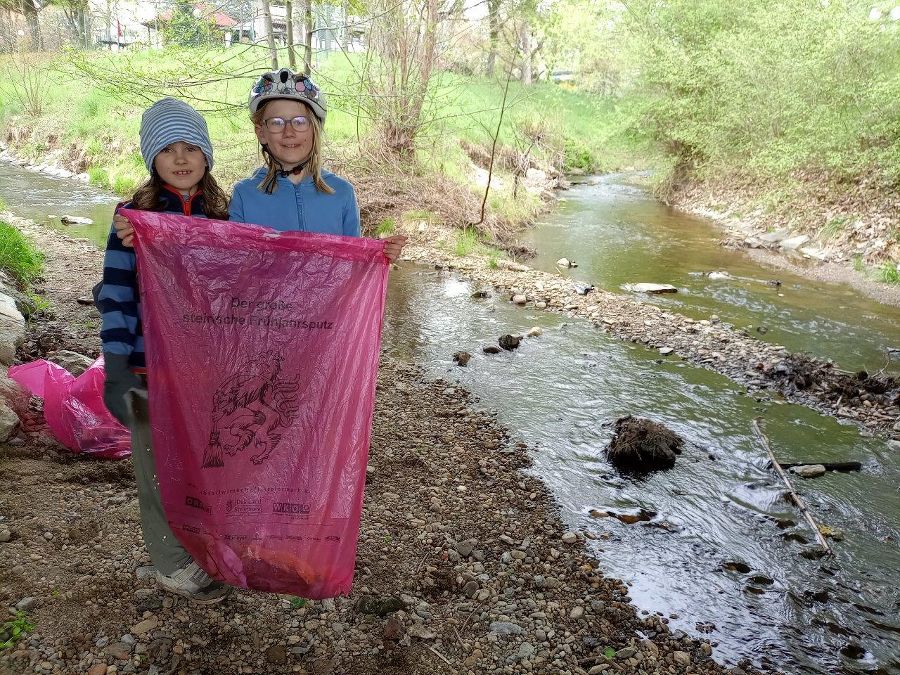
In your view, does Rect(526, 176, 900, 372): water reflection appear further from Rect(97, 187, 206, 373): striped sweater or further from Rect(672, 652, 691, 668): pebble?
Rect(97, 187, 206, 373): striped sweater

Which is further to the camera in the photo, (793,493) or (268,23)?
(268,23)

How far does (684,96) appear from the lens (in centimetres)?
1639

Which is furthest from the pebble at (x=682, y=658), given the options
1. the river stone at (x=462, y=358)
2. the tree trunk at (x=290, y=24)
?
the tree trunk at (x=290, y=24)

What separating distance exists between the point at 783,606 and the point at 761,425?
216 centimetres

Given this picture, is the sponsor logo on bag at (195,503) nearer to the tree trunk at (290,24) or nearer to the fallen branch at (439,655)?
the fallen branch at (439,655)

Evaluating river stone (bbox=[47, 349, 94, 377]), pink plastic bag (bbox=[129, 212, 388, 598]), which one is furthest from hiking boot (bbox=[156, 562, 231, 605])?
river stone (bbox=[47, 349, 94, 377])

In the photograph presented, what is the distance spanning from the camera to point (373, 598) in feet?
8.45

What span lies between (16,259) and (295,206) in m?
5.57

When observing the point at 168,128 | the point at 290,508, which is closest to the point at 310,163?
the point at 168,128

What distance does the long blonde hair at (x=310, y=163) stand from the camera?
2193mm

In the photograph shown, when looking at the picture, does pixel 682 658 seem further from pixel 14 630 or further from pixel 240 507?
pixel 14 630

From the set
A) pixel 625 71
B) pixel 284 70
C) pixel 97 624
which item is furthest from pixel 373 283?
pixel 625 71

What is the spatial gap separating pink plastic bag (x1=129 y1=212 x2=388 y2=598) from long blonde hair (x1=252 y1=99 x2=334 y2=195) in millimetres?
285

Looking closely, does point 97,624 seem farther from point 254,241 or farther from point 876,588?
point 876,588
